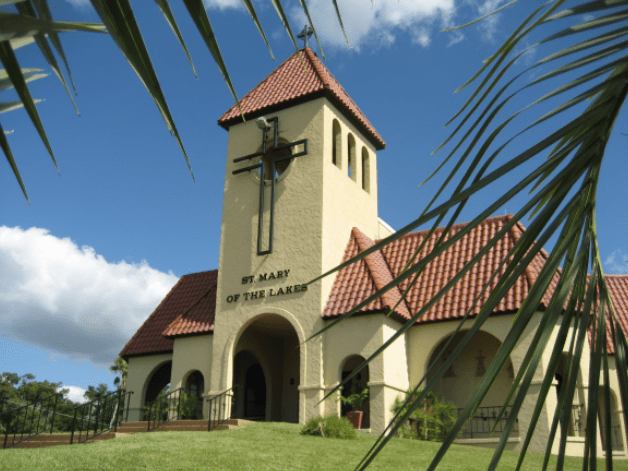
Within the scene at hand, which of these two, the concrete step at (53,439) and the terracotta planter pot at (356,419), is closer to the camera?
the concrete step at (53,439)

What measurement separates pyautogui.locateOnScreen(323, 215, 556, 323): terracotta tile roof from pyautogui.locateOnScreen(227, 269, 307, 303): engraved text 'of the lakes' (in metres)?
1.22

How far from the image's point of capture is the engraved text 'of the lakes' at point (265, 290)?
17.0 m

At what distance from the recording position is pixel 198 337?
18.4 m

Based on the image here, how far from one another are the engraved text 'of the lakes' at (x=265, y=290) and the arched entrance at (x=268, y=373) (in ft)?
5.06

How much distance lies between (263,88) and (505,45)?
19.5 m

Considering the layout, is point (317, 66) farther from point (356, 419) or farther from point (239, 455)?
point (239, 455)

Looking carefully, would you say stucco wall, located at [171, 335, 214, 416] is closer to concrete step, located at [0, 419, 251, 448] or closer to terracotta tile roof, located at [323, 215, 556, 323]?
concrete step, located at [0, 419, 251, 448]

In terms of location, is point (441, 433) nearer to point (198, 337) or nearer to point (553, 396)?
point (553, 396)

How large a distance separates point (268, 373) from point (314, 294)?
468 cm

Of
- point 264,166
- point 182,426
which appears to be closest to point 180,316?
point 182,426

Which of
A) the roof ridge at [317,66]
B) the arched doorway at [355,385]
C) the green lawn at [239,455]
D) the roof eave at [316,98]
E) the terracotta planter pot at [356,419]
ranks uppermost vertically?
the roof ridge at [317,66]

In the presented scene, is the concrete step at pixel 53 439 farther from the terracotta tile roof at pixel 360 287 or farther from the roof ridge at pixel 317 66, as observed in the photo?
the roof ridge at pixel 317 66

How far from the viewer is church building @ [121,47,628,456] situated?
15938 mm

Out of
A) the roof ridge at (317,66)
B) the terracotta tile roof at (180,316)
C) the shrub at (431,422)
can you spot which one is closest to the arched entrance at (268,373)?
the terracotta tile roof at (180,316)
